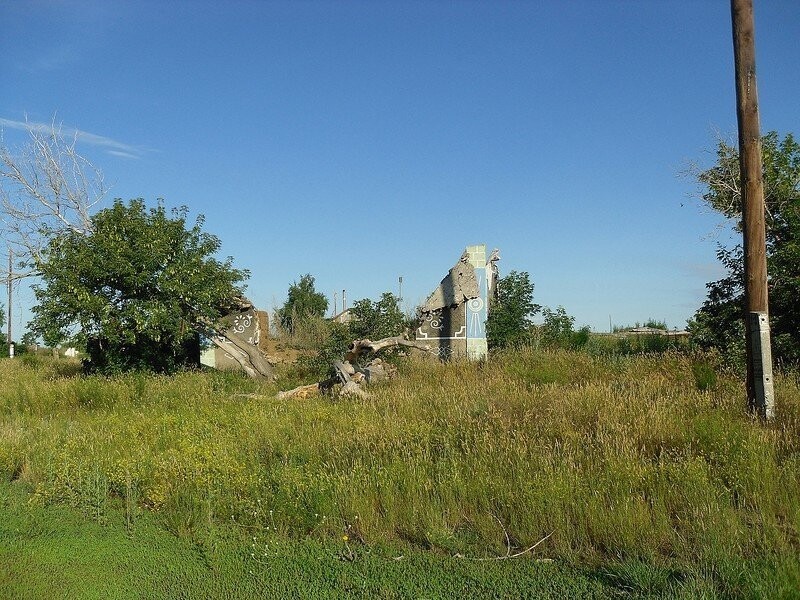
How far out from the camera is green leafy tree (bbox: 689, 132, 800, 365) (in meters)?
11.9

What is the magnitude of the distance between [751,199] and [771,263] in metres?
5.95

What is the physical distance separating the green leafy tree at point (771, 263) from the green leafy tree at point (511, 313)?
17.8ft

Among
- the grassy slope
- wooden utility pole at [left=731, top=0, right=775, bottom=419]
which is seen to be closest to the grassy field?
the grassy slope

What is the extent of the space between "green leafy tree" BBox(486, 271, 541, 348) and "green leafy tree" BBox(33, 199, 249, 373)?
778 centimetres

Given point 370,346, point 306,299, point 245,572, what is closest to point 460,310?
point 370,346

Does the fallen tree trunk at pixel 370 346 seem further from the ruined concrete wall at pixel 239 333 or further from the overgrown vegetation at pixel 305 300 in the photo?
the overgrown vegetation at pixel 305 300

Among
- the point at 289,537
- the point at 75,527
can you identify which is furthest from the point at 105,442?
the point at 289,537

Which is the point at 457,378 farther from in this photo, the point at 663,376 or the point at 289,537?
the point at 289,537

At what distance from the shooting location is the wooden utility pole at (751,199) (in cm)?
736

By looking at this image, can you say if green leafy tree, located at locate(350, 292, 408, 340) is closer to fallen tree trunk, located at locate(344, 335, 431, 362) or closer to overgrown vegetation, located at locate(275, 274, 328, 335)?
fallen tree trunk, located at locate(344, 335, 431, 362)

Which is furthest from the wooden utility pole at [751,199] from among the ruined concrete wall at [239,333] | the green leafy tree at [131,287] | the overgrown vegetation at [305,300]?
the overgrown vegetation at [305,300]

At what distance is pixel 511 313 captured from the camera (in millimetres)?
19328

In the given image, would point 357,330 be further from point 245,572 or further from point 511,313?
point 245,572

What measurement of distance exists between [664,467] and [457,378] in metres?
6.14
